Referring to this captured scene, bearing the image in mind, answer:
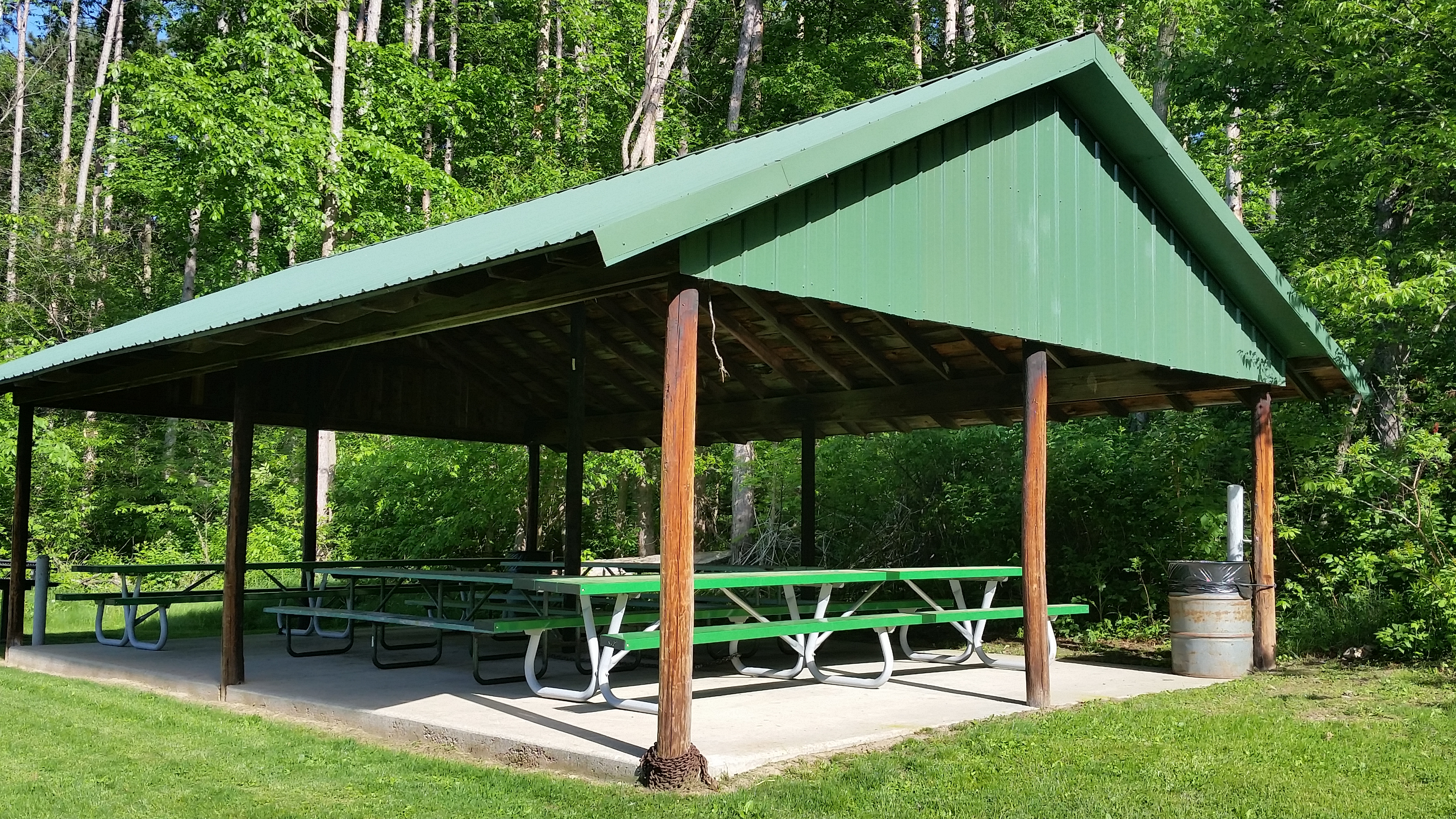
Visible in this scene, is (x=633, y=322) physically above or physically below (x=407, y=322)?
above

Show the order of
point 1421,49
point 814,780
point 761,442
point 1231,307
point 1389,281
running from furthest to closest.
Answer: point 761,442 → point 1389,281 → point 1421,49 → point 1231,307 → point 814,780

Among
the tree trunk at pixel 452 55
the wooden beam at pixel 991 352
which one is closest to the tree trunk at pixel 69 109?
the tree trunk at pixel 452 55

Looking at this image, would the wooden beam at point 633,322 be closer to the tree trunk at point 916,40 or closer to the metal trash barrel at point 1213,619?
the metal trash barrel at point 1213,619

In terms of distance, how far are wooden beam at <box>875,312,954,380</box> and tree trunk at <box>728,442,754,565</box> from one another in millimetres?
7523

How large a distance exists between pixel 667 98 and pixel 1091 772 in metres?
20.0

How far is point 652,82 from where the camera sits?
805 inches

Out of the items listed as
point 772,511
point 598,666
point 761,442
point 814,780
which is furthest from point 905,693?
point 761,442

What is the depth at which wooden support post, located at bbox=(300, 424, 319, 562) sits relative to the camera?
12258 mm

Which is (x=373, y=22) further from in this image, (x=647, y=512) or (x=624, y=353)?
(x=624, y=353)

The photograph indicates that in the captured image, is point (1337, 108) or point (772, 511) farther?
point (772, 511)

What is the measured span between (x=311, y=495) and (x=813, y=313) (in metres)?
6.13

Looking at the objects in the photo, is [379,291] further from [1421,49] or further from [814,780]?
[1421,49]

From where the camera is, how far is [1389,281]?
13.1 m

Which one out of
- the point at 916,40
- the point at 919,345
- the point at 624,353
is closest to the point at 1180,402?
the point at 919,345
